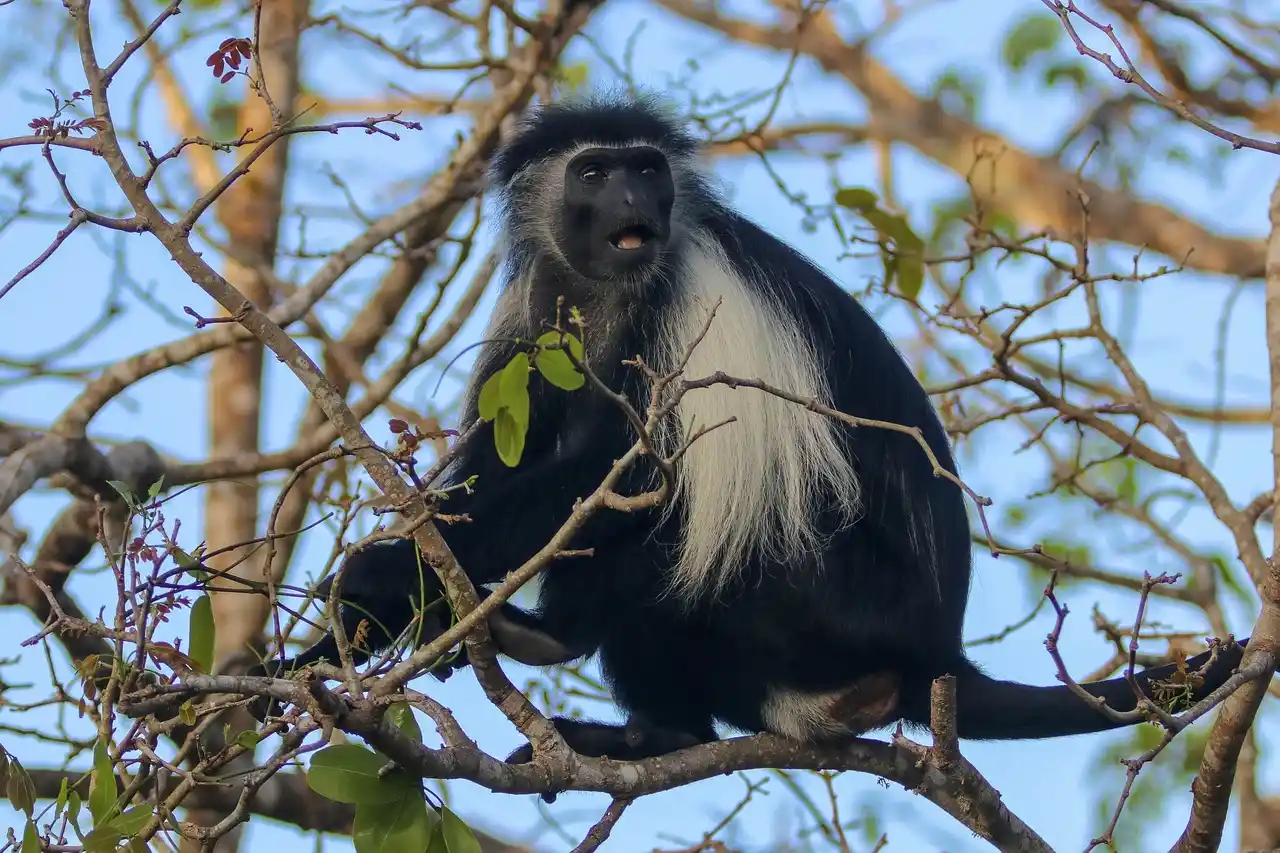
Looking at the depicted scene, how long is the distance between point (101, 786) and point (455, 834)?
0.52 m

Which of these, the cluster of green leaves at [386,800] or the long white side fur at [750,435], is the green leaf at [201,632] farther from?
the long white side fur at [750,435]

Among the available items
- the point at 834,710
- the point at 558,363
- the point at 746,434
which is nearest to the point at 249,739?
the point at 558,363

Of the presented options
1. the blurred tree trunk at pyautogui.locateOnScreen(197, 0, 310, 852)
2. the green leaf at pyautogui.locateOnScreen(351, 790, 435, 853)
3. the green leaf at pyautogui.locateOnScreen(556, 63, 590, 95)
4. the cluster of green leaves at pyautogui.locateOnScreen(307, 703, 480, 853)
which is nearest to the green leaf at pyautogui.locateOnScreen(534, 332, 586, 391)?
the cluster of green leaves at pyautogui.locateOnScreen(307, 703, 480, 853)

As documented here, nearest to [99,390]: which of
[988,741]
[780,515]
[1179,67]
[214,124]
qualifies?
[780,515]

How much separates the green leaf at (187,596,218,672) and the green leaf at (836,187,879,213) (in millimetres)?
2093

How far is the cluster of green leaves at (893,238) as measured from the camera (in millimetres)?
3807

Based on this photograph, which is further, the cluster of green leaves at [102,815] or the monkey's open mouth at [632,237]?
the monkey's open mouth at [632,237]

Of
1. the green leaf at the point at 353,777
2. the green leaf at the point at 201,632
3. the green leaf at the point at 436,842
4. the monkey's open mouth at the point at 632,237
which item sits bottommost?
the green leaf at the point at 436,842

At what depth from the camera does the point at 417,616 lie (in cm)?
223

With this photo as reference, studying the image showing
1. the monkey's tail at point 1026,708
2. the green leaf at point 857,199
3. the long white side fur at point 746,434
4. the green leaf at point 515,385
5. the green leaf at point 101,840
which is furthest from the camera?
the green leaf at point 857,199

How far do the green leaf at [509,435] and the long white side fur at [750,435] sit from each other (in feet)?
3.28

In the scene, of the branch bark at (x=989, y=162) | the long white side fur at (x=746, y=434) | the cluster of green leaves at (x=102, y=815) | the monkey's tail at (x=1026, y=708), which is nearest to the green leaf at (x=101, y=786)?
the cluster of green leaves at (x=102, y=815)

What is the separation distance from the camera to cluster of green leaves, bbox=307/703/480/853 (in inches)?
83.8

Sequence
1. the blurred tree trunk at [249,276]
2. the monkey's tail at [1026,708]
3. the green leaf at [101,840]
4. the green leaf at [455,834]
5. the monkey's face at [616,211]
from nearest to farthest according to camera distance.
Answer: the green leaf at [101,840]
the green leaf at [455,834]
the monkey's tail at [1026,708]
the monkey's face at [616,211]
the blurred tree trunk at [249,276]
